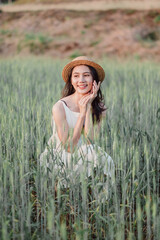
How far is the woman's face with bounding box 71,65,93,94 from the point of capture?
61.8 inches

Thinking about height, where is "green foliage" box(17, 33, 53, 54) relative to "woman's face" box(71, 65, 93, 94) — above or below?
above

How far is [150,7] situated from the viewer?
13.2m

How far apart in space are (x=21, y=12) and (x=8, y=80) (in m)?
12.3

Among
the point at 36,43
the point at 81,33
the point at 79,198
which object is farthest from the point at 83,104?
the point at 81,33

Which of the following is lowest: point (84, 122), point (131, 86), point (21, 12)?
point (84, 122)

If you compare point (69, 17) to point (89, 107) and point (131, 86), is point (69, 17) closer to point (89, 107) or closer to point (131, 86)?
point (131, 86)

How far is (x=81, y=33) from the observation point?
40.3 feet

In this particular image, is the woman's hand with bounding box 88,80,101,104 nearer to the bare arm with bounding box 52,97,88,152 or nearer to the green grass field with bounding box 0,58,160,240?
the bare arm with bounding box 52,97,88,152

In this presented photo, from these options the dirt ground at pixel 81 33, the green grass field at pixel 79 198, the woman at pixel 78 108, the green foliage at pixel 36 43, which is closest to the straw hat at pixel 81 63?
the woman at pixel 78 108

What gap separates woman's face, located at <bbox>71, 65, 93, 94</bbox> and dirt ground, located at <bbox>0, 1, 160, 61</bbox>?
24.9 feet

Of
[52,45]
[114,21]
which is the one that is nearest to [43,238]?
[52,45]

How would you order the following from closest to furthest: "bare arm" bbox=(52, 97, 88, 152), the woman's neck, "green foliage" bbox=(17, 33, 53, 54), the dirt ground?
"bare arm" bbox=(52, 97, 88, 152) → the woman's neck → the dirt ground → "green foliage" bbox=(17, 33, 53, 54)

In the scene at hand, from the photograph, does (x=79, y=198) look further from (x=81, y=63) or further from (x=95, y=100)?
(x=81, y=63)

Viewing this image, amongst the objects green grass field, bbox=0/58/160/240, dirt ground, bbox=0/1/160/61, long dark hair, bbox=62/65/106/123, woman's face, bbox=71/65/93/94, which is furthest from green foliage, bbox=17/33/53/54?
woman's face, bbox=71/65/93/94
